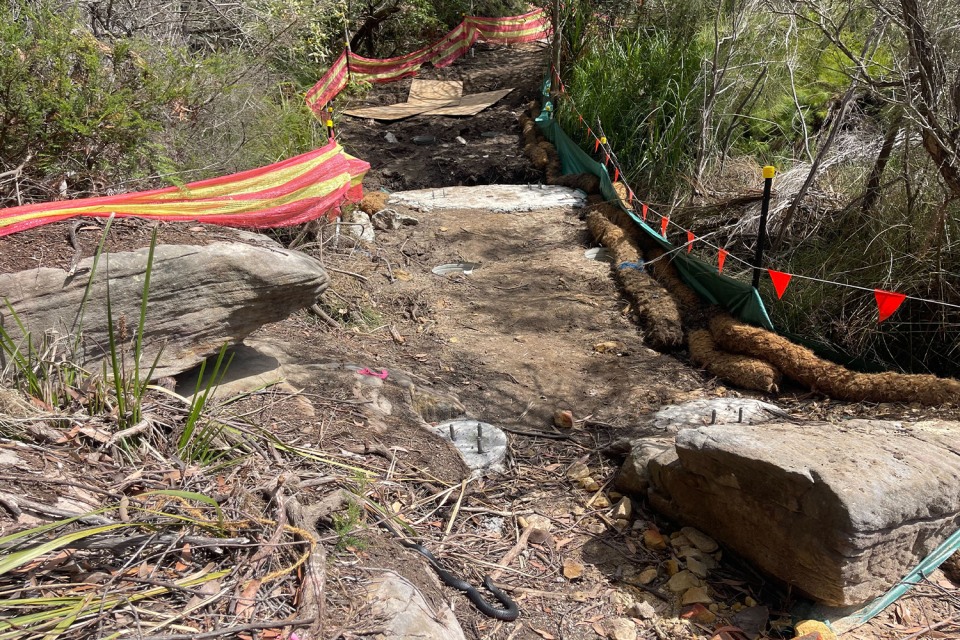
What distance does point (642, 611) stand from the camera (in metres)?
2.87

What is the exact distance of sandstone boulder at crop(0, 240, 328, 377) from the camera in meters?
2.99

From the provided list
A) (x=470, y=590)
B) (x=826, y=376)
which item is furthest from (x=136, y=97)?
(x=826, y=376)

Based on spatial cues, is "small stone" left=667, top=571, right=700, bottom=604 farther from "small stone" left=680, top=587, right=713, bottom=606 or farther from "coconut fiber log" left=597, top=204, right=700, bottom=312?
"coconut fiber log" left=597, top=204, right=700, bottom=312

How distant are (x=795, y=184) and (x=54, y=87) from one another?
5904 mm

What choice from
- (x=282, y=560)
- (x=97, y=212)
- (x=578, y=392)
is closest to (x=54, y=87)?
(x=97, y=212)

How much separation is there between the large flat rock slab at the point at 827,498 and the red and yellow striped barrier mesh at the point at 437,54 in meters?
10.5

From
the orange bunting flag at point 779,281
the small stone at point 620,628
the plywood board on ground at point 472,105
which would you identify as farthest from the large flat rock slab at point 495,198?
the small stone at point 620,628

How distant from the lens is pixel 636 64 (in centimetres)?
888

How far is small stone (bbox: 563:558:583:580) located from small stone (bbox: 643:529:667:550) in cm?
37

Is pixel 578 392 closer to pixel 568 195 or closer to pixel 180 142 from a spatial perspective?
pixel 180 142

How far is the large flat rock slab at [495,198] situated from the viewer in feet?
28.0

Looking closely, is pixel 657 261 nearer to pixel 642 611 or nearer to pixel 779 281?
pixel 779 281

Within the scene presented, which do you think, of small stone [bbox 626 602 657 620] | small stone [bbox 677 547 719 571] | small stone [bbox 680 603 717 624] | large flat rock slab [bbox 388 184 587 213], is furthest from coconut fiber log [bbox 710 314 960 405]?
large flat rock slab [bbox 388 184 587 213]

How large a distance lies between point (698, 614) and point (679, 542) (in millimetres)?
444
